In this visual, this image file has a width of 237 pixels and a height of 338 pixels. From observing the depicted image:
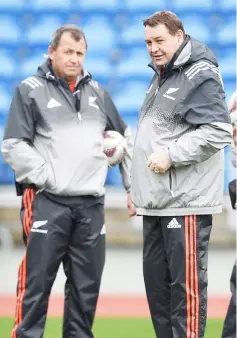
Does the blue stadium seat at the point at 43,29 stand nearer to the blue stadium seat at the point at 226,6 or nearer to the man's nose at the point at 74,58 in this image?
the blue stadium seat at the point at 226,6

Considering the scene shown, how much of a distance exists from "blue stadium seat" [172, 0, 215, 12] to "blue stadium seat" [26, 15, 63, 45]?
129 centimetres

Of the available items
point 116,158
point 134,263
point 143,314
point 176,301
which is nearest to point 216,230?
point 134,263

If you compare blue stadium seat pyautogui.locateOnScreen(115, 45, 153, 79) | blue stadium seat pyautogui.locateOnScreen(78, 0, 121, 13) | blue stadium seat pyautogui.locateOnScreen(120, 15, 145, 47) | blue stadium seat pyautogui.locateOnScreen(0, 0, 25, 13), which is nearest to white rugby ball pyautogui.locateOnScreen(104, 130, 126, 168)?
blue stadium seat pyautogui.locateOnScreen(115, 45, 153, 79)

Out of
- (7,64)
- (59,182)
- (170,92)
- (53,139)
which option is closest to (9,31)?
(7,64)

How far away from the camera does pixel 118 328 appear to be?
21.1ft

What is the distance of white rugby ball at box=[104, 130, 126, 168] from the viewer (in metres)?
5.62

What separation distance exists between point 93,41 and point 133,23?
50 cm

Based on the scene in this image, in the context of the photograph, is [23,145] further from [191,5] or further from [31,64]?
[191,5]

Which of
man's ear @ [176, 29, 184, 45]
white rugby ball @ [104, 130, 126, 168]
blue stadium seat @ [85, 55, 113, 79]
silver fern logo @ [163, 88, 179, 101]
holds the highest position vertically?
blue stadium seat @ [85, 55, 113, 79]

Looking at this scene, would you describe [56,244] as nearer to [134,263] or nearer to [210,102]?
[210,102]

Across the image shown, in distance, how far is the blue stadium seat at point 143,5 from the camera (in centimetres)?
1073

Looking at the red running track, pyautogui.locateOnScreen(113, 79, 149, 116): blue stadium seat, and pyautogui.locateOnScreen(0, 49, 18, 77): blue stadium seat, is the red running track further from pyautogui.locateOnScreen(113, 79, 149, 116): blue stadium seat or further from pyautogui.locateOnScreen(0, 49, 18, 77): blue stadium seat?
pyautogui.locateOnScreen(0, 49, 18, 77): blue stadium seat

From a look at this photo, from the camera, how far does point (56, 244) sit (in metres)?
5.35

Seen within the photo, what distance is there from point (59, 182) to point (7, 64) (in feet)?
17.7
